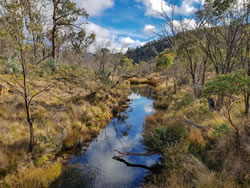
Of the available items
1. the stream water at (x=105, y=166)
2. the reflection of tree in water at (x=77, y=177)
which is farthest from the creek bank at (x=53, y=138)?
the stream water at (x=105, y=166)

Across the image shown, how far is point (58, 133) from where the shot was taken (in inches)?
327

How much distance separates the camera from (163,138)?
7.84 metres

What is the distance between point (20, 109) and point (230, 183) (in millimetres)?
10373

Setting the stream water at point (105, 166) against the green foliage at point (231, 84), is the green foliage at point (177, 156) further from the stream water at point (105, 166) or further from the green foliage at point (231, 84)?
the green foliage at point (231, 84)

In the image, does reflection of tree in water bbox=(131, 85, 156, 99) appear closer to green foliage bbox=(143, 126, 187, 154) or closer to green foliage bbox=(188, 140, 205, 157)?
green foliage bbox=(143, 126, 187, 154)

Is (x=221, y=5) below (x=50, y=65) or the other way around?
the other way around

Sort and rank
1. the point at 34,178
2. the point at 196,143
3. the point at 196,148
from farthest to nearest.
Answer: the point at 196,143, the point at 196,148, the point at 34,178

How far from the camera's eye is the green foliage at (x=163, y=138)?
7492 mm

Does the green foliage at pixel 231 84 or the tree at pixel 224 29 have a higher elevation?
the tree at pixel 224 29

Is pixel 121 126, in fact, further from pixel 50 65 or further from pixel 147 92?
pixel 147 92

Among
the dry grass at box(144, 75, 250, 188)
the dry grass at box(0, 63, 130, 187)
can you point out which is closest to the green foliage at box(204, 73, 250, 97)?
the dry grass at box(144, 75, 250, 188)

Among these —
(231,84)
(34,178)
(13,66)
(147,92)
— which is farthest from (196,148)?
(147,92)

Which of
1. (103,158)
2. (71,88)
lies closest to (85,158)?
(103,158)

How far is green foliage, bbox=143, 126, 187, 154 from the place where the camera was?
7492 mm
